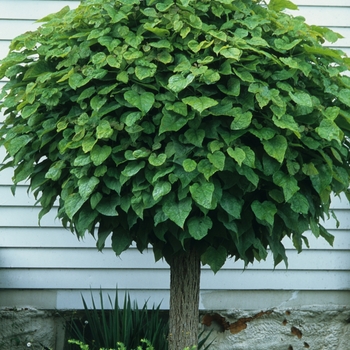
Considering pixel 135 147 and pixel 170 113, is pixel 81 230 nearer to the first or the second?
pixel 135 147

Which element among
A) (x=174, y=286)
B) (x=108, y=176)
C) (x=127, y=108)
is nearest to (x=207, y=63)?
(x=127, y=108)

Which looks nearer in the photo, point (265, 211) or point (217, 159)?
point (217, 159)

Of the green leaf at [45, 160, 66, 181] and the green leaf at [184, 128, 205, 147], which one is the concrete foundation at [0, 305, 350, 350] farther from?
the green leaf at [184, 128, 205, 147]

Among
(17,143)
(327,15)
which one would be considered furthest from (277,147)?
(327,15)

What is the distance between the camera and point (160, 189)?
2.51 meters

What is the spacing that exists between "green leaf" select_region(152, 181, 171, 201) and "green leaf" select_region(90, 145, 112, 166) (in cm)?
24

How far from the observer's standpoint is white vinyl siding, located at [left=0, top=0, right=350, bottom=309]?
417 cm

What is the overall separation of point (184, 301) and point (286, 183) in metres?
0.91

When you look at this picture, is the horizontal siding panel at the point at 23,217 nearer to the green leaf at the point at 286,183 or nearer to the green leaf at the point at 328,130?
the green leaf at the point at 286,183

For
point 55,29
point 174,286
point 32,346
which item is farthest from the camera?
point 32,346

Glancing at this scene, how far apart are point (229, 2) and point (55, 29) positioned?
821 millimetres

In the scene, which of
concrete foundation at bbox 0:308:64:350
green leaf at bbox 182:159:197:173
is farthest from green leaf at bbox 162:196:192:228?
concrete foundation at bbox 0:308:64:350

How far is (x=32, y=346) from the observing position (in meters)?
4.15

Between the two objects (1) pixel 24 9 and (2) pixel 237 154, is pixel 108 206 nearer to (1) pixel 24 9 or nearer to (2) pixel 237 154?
(2) pixel 237 154
